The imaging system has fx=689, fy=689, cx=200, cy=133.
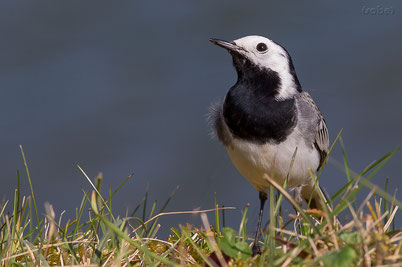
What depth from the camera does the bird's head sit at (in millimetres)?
4773

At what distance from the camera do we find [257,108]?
15.0 feet

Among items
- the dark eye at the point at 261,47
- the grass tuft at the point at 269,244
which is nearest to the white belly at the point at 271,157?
the dark eye at the point at 261,47

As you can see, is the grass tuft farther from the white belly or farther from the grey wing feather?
the grey wing feather

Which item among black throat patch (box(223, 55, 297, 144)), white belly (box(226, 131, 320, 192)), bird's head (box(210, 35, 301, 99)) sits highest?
bird's head (box(210, 35, 301, 99))

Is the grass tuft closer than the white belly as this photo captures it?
Yes

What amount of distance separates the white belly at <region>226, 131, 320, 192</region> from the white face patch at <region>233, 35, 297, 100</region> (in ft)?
1.33

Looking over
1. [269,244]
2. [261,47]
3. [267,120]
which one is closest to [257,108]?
[267,120]

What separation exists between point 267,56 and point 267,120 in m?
0.54

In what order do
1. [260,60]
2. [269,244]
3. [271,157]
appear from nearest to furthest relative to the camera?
1. [269,244]
2. [271,157]
3. [260,60]

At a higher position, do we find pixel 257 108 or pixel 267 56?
pixel 267 56

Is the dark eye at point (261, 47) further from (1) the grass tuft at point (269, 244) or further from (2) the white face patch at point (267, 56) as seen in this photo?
(1) the grass tuft at point (269, 244)

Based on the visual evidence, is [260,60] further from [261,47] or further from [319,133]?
[319,133]

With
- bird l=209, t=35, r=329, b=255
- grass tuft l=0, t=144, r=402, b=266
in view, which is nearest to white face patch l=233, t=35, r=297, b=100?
bird l=209, t=35, r=329, b=255

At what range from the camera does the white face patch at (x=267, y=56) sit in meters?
4.79
